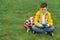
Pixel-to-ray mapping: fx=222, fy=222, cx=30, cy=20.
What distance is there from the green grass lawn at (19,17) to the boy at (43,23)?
0.15m

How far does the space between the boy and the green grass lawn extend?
0.15m

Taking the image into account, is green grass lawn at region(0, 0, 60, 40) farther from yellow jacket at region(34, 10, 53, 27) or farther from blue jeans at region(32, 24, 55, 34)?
yellow jacket at region(34, 10, 53, 27)

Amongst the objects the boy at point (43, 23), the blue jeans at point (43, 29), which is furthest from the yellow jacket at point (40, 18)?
the blue jeans at point (43, 29)

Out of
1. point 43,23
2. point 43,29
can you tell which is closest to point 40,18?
point 43,23

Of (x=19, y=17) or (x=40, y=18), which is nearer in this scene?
(x=40, y=18)

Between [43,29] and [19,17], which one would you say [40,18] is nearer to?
[43,29]

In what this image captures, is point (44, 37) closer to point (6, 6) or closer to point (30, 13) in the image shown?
point (30, 13)

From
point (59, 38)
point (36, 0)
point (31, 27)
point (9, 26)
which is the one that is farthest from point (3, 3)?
point (59, 38)

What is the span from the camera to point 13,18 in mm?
7398

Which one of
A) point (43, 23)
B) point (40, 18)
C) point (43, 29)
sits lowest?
point (43, 29)

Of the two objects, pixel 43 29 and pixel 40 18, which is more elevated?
pixel 40 18

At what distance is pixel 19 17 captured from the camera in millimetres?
7555

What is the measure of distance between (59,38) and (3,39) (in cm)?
146

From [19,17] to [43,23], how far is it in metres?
1.75
